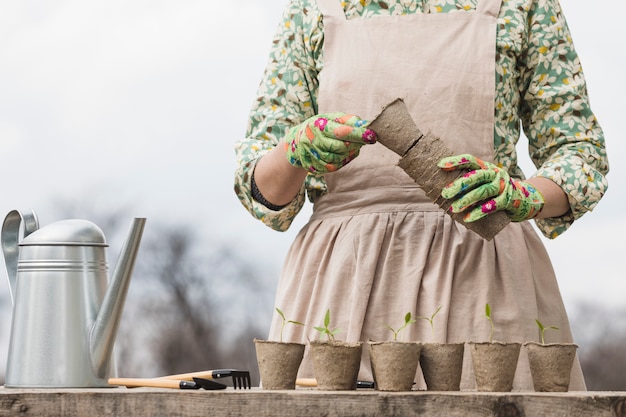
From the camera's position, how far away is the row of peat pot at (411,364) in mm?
1403

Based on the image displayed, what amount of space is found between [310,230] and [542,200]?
481 mm

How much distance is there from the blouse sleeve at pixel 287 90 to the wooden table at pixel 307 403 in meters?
0.75

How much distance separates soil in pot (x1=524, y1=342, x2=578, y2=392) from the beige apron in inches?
14.3

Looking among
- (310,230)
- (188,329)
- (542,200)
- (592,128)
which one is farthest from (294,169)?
(188,329)

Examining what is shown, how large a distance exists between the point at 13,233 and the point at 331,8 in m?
0.80

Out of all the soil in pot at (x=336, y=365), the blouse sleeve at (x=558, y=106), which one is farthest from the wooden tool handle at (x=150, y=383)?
the blouse sleeve at (x=558, y=106)

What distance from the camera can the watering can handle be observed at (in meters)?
1.72

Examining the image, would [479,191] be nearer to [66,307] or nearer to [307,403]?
[307,403]

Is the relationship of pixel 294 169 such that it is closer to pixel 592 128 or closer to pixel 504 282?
pixel 504 282

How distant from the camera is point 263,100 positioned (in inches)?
83.0

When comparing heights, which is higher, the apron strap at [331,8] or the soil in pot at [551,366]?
the apron strap at [331,8]

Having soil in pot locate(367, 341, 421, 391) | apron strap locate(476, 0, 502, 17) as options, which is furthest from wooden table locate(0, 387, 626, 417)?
apron strap locate(476, 0, 502, 17)

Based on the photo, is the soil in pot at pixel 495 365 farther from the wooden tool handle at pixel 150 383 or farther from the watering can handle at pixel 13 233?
the watering can handle at pixel 13 233

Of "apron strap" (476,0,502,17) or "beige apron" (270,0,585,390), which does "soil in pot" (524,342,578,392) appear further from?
"apron strap" (476,0,502,17)
